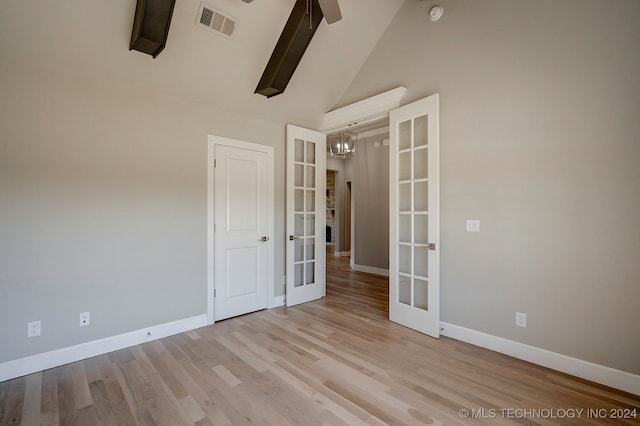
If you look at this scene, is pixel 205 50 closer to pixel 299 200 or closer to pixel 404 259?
pixel 299 200

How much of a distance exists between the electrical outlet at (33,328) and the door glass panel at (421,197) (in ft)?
12.2

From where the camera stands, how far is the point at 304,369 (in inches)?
94.0

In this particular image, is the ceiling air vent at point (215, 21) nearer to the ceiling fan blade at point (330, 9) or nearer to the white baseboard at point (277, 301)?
the ceiling fan blade at point (330, 9)

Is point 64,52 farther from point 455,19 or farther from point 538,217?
point 538,217

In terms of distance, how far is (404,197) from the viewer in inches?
135

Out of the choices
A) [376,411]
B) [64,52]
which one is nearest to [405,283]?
[376,411]

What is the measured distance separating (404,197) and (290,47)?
2.09 m

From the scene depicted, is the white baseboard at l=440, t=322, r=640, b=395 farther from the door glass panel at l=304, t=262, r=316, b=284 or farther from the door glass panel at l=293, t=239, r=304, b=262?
the door glass panel at l=293, t=239, r=304, b=262

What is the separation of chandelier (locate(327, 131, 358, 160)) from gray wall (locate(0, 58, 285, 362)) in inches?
116

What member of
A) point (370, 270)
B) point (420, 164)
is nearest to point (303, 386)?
point (420, 164)

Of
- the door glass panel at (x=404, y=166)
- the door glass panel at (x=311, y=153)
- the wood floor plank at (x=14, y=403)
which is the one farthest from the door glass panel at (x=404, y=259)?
the wood floor plank at (x=14, y=403)

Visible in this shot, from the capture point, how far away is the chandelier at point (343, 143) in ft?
19.0

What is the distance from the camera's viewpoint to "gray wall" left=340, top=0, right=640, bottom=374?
6.96 ft

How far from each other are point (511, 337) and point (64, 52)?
462 centimetres
